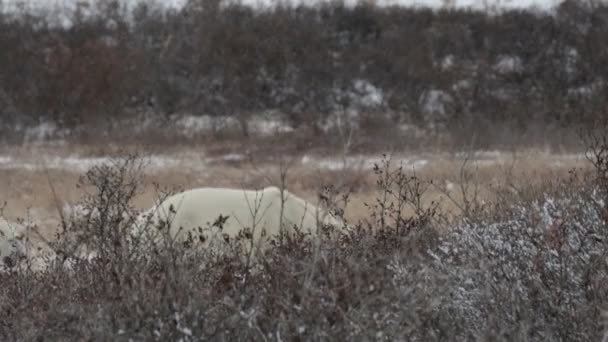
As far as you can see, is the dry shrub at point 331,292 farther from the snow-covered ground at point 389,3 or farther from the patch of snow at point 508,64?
the snow-covered ground at point 389,3

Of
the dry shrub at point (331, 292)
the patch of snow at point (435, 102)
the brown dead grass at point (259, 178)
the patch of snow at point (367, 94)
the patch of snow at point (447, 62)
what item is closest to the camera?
the dry shrub at point (331, 292)

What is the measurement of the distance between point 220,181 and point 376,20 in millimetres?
13885

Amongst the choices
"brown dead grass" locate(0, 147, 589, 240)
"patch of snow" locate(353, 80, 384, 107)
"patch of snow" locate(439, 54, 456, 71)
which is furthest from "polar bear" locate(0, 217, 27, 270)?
"patch of snow" locate(439, 54, 456, 71)

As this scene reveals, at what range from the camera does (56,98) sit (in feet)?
91.4

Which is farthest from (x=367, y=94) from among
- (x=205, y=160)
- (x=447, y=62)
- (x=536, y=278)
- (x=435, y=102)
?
(x=536, y=278)

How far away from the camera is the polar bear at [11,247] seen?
536 centimetres

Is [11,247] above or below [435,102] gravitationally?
above

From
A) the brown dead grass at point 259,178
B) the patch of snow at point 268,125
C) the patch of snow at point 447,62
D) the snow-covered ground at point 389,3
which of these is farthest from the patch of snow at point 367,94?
the brown dead grass at point 259,178

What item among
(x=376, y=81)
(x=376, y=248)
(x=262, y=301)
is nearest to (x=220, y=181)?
(x=376, y=81)

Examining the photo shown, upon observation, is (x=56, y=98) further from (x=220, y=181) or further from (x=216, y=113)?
(x=220, y=181)

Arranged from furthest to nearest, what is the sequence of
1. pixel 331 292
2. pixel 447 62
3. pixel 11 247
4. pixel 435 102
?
pixel 447 62 < pixel 435 102 < pixel 11 247 < pixel 331 292

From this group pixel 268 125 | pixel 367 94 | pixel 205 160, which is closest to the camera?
pixel 205 160

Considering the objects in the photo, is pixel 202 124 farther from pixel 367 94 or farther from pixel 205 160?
pixel 367 94

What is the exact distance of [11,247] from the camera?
7.39 metres
